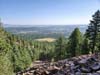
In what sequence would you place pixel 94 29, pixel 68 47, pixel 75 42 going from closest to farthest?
pixel 94 29 < pixel 75 42 < pixel 68 47

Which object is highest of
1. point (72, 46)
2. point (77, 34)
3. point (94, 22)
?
point (94, 22)

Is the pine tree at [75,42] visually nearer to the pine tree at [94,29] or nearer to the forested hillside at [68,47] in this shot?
the forested hillside at [68,47]

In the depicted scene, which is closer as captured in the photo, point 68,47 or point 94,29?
point 94,29

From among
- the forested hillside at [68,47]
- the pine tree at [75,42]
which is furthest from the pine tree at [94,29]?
the pine tree at [75,42]

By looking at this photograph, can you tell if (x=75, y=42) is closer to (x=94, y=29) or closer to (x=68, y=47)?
(x=68, y=47)

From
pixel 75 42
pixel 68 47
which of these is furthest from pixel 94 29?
pixel 68 47

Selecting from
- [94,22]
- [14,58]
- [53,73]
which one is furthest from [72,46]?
[53,73]

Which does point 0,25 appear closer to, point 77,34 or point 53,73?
point 53,73

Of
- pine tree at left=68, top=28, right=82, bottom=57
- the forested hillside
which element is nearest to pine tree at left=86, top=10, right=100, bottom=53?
the forested hillside

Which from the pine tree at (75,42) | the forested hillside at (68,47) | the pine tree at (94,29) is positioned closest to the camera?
the forested hillside at (68,47)

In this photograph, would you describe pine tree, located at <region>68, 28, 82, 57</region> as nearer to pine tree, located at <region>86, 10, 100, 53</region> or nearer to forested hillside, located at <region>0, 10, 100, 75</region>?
forested hillside, located at <region>0, 10, 100, 75</region>

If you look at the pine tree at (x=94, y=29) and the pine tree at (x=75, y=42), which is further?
the pine tree at (x=75, y=42)
